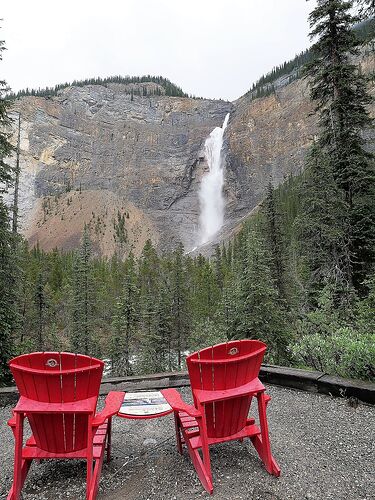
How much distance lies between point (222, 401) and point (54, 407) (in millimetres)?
1382

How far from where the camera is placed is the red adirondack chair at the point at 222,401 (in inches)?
118

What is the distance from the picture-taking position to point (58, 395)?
2.84 m

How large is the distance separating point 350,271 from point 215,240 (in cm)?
6948

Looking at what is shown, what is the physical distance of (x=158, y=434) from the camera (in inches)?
168

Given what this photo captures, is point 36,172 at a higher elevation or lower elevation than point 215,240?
higher

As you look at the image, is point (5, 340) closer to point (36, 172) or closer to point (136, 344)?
point (136, 344)

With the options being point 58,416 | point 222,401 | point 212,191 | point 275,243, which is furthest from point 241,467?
point 212,191

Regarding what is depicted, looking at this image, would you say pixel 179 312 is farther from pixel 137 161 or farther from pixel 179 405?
pixel 137 161

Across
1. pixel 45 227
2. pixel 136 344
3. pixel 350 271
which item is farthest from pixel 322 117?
pixel 45 227

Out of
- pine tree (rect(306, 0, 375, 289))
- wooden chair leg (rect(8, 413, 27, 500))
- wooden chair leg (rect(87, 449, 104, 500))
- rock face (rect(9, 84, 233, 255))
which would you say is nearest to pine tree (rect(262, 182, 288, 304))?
pine tree (rect(306, 0, 375, 289))

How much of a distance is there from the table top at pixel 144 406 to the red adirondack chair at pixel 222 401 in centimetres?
32

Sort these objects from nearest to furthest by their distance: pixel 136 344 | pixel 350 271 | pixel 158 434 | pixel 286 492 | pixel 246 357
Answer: pixel 286 492 → pixel 246 357 → pixel 158 434 → pixel 350 271 → pixel 136 344

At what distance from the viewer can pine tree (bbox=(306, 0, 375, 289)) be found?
1091 centimetres

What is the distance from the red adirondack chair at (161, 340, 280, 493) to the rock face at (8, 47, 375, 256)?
253 ft
